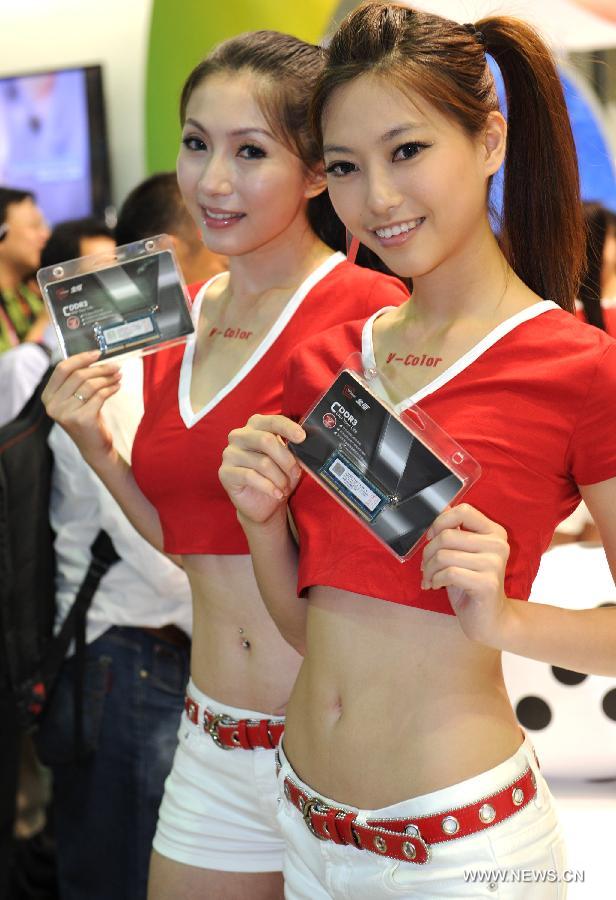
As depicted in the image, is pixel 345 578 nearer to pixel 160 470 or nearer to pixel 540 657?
pixel 540 657

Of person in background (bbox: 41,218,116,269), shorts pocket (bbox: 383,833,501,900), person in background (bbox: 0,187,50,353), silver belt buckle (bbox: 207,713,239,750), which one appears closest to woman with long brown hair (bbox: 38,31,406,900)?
silver belt buckle (bbox: 207,713,239,750)

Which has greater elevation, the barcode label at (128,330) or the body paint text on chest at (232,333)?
the barcode label at (128,330)

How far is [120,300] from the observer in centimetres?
179

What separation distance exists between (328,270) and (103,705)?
3.74ft

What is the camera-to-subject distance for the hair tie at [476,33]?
1.41 meters

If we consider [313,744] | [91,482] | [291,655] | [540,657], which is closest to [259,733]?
[291,655]

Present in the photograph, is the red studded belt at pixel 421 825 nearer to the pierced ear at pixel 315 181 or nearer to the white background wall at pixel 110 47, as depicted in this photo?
the pierced ear at pixel 315 181

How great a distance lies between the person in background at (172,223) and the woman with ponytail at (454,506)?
1415 millimetres

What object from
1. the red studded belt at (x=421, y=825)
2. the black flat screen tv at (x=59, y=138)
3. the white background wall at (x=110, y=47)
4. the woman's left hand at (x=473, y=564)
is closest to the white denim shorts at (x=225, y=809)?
the red studded belt at (x=421, y=825)

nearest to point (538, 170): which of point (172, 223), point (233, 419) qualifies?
point (233, 419)

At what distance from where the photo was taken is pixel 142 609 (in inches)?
96.3

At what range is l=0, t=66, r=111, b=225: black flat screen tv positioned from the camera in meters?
5.95

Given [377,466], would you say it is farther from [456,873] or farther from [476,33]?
[476,33]

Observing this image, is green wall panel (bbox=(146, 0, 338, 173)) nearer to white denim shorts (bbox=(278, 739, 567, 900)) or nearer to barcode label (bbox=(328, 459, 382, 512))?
barcode label (bbox=(328, 459, 382, 512))
